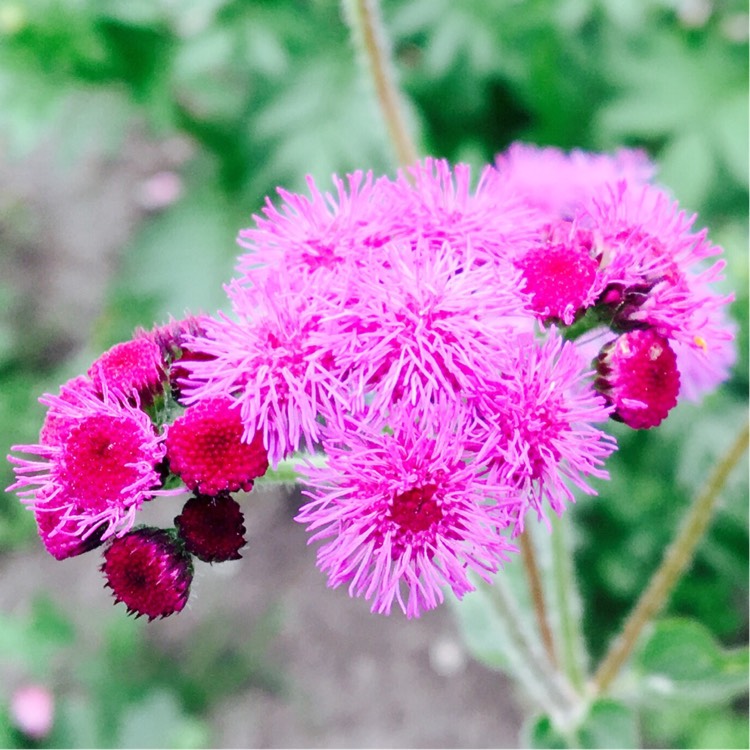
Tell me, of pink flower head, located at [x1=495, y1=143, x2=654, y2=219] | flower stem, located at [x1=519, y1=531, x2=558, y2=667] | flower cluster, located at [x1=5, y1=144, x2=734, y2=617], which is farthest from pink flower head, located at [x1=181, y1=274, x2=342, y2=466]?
pink flower head, located at [x1=495, y1=143, x2=654, y2=219]

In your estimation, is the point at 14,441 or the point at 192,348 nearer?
the point at 192,348

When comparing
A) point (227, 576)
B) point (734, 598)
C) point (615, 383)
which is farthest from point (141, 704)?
point (615, 383)

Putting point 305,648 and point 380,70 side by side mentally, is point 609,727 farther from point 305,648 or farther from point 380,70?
point 305,648

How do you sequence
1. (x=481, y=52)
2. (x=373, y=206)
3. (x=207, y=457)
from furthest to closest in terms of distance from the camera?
(x=481, y=52)
(x=373, y=206)
(x=207, y=457)

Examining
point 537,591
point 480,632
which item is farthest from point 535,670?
point 480,632

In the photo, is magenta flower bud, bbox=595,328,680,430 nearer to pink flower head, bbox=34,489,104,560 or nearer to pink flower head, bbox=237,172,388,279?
pink flower head, bbox=237,172,388,279

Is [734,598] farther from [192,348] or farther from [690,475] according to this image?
[192,348]
